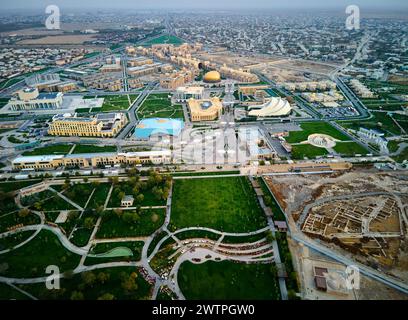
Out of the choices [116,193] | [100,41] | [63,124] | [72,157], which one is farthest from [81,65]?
[116,193]

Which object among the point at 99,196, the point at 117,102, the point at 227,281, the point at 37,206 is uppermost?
the point at 117,102

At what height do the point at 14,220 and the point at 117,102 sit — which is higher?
the point at 117,102

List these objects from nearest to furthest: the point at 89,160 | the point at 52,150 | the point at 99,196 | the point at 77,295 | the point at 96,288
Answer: the point at 77,295, the point at 96,288, the point at 99,196, the point at 89,160, the point at 52,150

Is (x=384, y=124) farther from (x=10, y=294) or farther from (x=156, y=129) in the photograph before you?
(x=10, y=294)

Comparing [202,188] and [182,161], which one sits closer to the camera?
[202,188]

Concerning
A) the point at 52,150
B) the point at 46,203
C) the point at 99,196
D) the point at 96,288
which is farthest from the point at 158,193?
the point at 52,150

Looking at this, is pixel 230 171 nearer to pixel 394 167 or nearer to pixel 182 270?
pixel 182 270

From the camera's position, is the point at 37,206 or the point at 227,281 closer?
the point at 227,281

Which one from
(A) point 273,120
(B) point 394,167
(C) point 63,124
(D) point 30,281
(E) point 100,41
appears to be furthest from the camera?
(E) point 100,41
